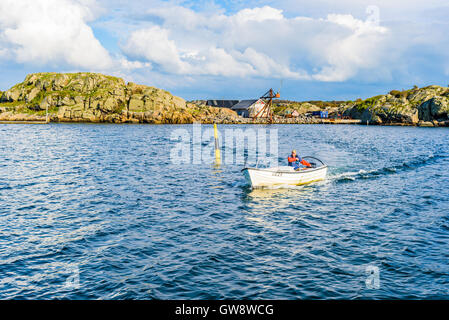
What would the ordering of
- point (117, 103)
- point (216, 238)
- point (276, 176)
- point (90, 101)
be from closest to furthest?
point (216, 238) → point (276, 176) → point (90, 101) → point (117, 103)

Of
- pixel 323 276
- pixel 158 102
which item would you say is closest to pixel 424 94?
pixel 158 102

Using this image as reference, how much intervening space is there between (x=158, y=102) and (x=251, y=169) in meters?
137

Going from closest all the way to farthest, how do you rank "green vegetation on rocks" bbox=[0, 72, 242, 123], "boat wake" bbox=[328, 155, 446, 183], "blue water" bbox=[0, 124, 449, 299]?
1. "blue water" bbox=[0, 124, 449, 299]
2. "boat wake" bbox=[328, 155, 446, 183]
3. "green vegetation on rocks" bbox=[0, 72, 242, 123]

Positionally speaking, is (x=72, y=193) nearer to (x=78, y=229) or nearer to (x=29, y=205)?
(x=29, y=205)

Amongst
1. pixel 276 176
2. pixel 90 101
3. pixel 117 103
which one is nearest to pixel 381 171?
pixel 276 176

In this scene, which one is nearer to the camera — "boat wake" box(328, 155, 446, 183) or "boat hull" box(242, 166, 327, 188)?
"boat hull" box(242, 166, 327, 188)

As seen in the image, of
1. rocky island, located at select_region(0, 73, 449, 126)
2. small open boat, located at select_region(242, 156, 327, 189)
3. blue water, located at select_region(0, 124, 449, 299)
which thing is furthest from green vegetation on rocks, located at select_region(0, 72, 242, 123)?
small open boat, located at select_region(242, 156, 327, 189)

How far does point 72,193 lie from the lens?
26.0 metres

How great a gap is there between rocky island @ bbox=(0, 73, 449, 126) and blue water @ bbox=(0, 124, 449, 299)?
12769 cm

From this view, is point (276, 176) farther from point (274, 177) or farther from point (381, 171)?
point (381, 171)

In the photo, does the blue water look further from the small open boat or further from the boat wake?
the boat wake

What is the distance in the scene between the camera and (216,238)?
56.0 ft

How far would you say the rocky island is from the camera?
5974 inches

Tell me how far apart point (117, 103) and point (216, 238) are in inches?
5965
